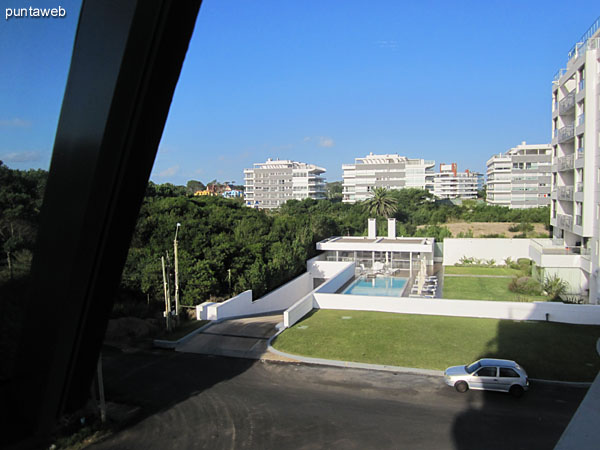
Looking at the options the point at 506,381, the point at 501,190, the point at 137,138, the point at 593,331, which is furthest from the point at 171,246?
the point at 501,190

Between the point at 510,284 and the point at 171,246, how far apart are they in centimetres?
1876

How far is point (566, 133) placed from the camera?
85.8 feet

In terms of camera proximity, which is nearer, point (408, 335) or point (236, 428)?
point (236, 428)

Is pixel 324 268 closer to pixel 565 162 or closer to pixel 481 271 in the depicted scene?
pixel 481 271

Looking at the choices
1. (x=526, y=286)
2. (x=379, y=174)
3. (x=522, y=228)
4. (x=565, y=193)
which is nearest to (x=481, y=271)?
(x=526, y=286)

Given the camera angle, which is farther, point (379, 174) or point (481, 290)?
point (379, 174)

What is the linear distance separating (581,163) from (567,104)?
15.1 feet

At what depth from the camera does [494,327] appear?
54.3 feet

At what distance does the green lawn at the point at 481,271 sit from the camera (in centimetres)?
3125

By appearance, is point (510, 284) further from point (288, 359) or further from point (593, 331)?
point (288, 359)

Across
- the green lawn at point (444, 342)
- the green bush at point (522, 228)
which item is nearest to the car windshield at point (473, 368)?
the green lawn at point (444, 342)

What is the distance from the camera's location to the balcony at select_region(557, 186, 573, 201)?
25528mm

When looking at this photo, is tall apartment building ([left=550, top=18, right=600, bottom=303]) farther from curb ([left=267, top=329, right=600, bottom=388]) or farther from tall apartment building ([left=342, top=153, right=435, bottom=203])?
tall apartment building ([left=342, top=153, right=435, bottom=203])

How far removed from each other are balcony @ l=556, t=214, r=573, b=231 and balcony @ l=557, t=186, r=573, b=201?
1096 millimetres
